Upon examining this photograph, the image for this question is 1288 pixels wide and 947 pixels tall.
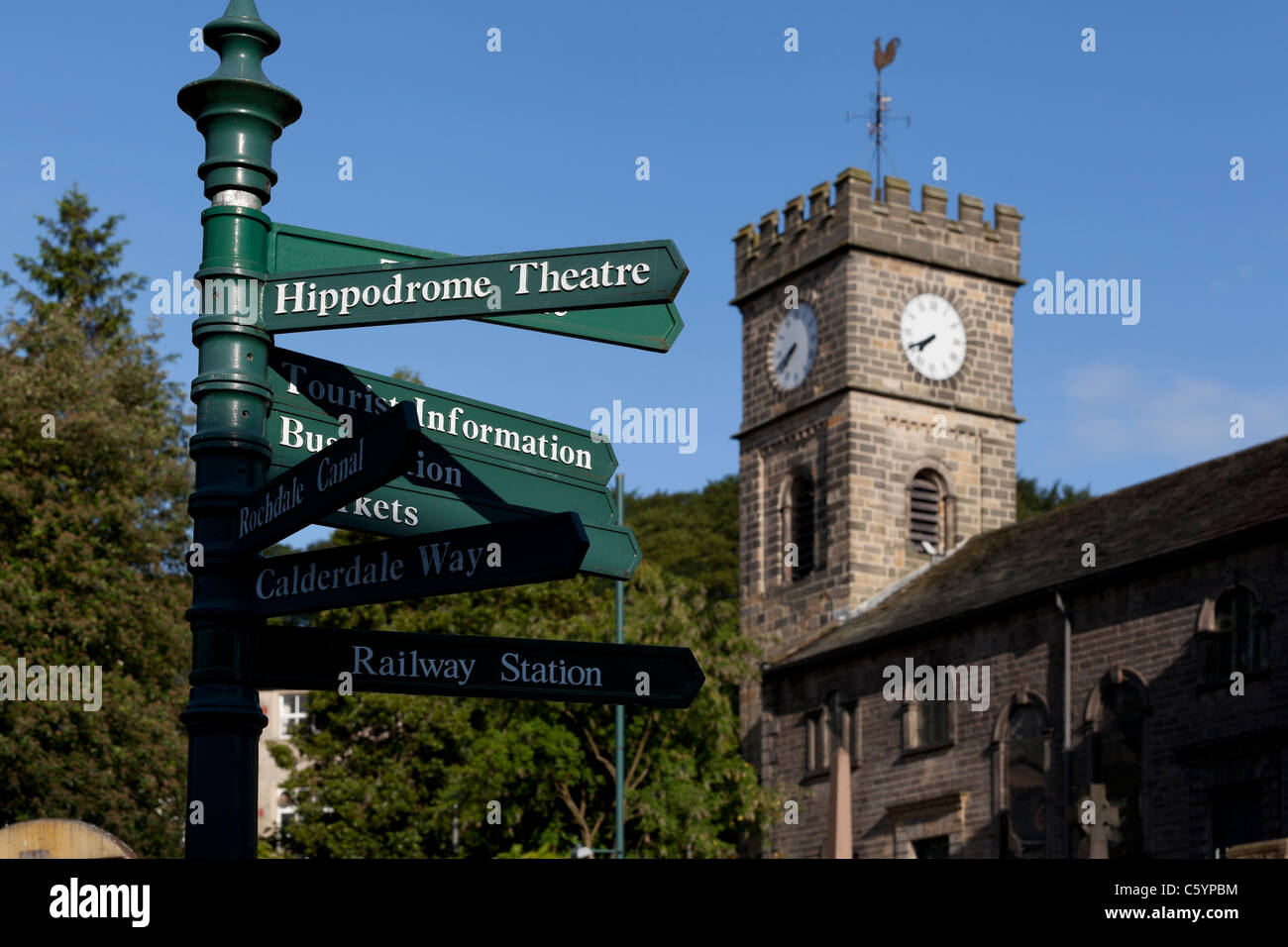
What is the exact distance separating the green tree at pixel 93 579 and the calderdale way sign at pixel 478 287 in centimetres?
2136

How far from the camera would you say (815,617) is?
44125 mm

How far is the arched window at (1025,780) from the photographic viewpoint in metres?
34.2

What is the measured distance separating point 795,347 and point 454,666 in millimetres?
42373

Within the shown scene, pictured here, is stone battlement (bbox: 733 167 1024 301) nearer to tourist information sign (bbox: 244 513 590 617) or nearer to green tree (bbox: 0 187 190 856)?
green tree (bbox: 0 187 190 856)

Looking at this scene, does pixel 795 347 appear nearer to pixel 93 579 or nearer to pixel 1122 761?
pixel 1122 761

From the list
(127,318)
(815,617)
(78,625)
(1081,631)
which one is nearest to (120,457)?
(78,625)

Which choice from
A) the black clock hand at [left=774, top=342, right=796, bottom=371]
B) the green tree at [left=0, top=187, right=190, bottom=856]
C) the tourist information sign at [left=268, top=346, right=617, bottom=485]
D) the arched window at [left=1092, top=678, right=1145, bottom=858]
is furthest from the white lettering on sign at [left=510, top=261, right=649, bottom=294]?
the black clock hand at [left=774, top=342, right=796, bottom=371]

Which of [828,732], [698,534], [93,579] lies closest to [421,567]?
[93,579]

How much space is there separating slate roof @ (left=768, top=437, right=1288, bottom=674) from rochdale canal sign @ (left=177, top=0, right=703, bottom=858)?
26598 millimetres

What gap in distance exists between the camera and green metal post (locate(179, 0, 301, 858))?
5004 millimetres

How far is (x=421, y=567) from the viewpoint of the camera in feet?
15.8

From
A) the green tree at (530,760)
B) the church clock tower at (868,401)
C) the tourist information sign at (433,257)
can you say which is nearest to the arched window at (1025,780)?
the green tree at (530,760)

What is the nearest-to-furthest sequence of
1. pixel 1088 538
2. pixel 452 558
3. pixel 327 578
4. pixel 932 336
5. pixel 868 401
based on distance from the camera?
pixel 452 558
pixel 327 578
pixel 1088 538
pixel 868 401
pixel 932 336
